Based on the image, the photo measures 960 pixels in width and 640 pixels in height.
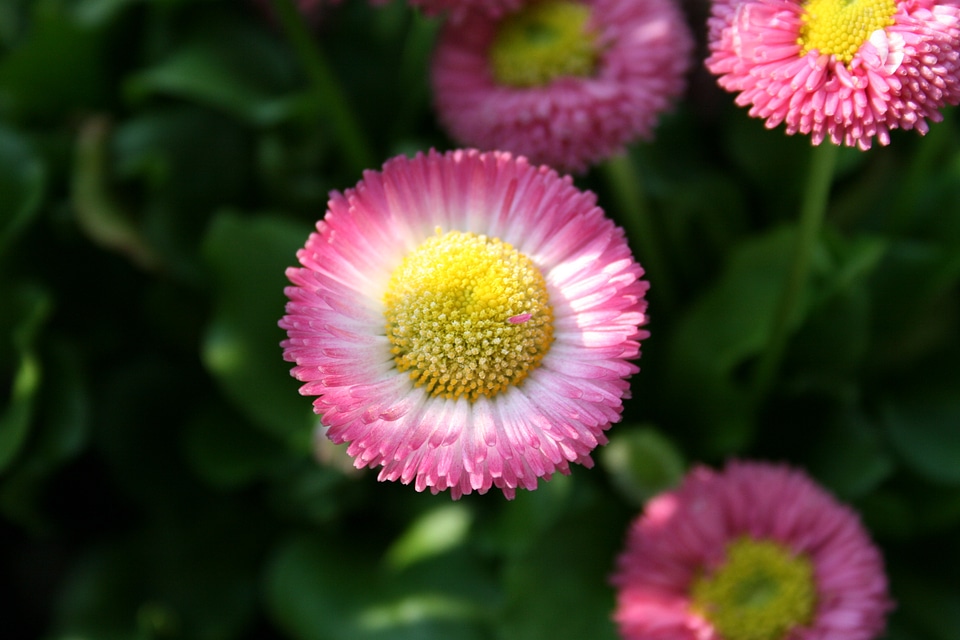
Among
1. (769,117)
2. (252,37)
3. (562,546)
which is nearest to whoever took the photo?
(769,117)

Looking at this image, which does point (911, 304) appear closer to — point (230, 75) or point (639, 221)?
point (639, 221)

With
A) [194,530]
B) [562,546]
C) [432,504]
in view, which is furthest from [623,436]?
[194,530]

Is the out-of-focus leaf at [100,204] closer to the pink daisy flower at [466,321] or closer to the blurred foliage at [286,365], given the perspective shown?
the blurred foliage at [286,365]

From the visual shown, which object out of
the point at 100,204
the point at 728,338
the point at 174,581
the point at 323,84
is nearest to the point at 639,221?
the point at 728,338

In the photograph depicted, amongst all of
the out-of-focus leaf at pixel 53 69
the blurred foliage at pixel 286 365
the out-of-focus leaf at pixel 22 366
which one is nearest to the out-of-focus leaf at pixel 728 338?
the blurred foliage at pixel 286 365

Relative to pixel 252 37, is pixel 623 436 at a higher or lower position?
lower

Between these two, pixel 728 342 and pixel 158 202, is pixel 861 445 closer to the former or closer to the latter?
pixel 728 342
